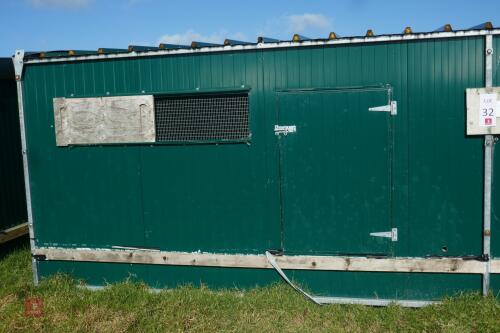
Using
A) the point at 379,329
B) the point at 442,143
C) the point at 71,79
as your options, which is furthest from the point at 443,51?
the point at 71,79

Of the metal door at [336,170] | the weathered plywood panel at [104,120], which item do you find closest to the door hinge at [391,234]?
the metal door at [336,170]

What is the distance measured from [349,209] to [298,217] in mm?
590

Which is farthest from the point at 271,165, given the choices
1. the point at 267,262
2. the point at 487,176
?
the point at 487,176

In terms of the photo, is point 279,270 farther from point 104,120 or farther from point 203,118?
point 104,120

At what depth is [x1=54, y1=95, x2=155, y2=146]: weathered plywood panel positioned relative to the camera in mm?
6051

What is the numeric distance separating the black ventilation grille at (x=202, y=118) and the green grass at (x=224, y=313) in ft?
6.07

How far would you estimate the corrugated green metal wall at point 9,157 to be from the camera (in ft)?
26.2

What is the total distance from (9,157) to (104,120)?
2.99 m

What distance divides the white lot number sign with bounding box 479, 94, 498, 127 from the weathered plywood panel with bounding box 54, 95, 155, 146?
369 centimetres

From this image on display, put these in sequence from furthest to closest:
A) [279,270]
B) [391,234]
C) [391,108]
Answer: [279,270], [391,234], [391,108]

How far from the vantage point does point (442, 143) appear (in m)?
5.37

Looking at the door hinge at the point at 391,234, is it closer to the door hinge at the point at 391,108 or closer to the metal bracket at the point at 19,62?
the door hinge at the point at 391,108

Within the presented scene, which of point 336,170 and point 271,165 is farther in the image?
point 271,165

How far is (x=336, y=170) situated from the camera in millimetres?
5605
